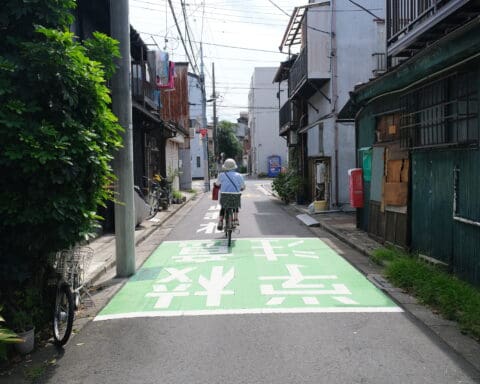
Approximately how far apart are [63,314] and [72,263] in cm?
64

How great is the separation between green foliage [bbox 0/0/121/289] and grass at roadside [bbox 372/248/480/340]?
426 centimetres

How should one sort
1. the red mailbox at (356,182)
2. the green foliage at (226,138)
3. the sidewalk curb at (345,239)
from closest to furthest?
the sidewalk curb at (345,239) < the red mailbox at (356,182) < the green foliage at (226,138)

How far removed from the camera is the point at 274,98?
2286 inches

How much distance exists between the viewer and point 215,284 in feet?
24.2

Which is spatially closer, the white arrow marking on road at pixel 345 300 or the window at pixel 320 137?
the white arrow marking on road at pixel 345 300

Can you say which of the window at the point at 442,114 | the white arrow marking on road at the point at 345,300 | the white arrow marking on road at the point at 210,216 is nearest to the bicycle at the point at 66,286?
the white arrow marking on road at the point at 345,300

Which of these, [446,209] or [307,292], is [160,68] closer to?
[446,209]

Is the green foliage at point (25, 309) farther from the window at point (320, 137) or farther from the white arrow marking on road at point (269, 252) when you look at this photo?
the window at point (320, 137)

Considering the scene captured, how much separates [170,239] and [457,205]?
739 centimetres

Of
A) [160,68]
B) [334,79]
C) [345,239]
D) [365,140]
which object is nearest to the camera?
[345,239]

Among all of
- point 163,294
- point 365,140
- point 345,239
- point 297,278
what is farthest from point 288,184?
point 163,294

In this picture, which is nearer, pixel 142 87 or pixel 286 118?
pixel 142 87

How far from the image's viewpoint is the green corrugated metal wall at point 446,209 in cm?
661

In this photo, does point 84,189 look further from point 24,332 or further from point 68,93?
point 24,332
